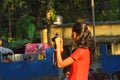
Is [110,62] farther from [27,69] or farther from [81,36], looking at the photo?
[81,36]

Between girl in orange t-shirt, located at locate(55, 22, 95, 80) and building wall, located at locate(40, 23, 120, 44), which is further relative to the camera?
building wall, located at locate(40, 23, 120, 44)

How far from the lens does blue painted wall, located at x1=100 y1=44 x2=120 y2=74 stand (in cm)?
1497

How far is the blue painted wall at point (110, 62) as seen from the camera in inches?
589

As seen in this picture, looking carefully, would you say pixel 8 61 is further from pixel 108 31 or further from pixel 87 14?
pixel 87 14

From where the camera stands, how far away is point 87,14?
112 ft

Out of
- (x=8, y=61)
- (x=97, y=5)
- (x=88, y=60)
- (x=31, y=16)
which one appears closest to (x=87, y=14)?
(x=97, y=5)

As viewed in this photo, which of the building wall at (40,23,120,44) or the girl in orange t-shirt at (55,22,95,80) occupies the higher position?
the building wall at (40,23,120,44)

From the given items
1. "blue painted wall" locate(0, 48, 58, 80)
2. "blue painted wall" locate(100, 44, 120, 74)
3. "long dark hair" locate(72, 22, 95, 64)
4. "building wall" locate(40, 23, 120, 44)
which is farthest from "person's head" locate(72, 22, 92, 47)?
"building wall" locate(40, 23, 120, 44)

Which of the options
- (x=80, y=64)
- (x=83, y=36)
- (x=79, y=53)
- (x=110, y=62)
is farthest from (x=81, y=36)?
(x=110, y=62)

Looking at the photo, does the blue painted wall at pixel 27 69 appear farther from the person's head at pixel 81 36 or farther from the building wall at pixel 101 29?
the person's head at pixel 81 36

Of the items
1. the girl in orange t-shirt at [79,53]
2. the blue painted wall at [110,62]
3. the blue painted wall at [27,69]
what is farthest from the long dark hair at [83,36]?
the blue painted wall at [110,62]

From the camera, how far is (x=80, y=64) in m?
4.21

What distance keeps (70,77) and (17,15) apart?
30.5 metres

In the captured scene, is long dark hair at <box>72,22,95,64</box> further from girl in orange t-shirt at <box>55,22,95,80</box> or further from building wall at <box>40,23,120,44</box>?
building wall at <box>40,23,120,44</box>
